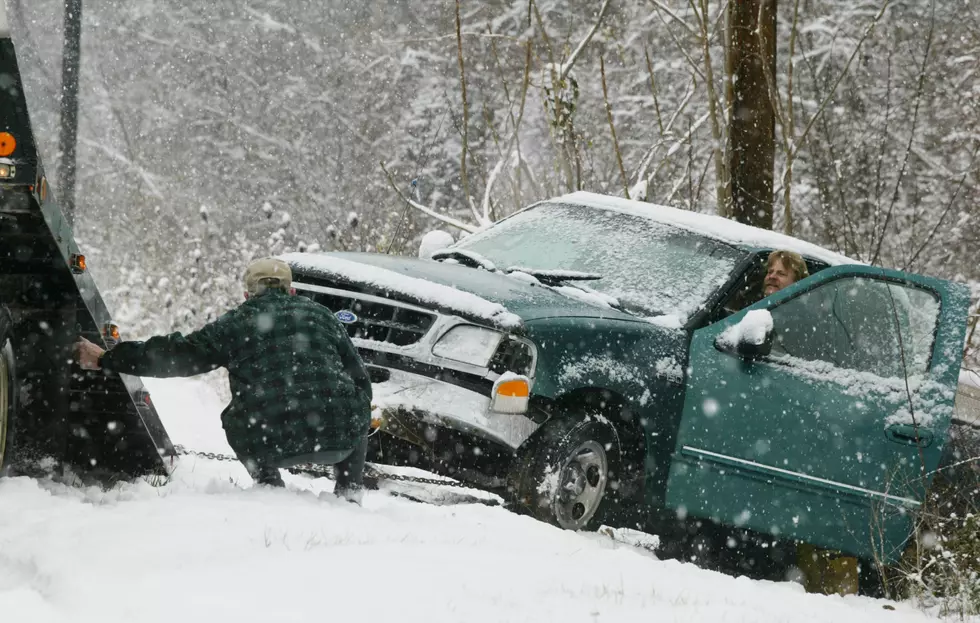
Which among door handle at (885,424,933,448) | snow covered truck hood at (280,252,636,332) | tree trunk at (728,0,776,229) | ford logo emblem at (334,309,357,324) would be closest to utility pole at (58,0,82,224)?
tree trunk at (728,0,776,229)

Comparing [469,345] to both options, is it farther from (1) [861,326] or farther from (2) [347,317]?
(1) [861,326]

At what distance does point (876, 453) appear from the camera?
20.8 ft

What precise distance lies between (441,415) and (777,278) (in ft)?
7.37

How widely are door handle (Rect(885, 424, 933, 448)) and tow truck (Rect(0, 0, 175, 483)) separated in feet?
12.0

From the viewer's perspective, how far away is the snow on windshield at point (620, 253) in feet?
21.4

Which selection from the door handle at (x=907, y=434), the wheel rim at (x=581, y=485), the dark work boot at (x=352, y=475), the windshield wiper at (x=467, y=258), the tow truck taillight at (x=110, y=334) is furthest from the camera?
the windshield wiper at (x=467, y=258)

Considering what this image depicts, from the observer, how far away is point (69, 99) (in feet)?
50.2

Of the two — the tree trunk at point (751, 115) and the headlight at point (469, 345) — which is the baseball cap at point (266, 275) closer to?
the headlight at point (469, 345)

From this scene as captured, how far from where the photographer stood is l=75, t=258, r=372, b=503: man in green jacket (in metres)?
4.95

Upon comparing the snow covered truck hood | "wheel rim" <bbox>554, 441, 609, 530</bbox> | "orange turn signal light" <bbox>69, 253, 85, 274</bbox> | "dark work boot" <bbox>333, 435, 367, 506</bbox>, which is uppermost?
"orange turn signal light" <bbox>69, 253, 85, 274</bbox>

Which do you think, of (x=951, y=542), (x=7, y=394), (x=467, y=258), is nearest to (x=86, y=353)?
(x=7, y=394)

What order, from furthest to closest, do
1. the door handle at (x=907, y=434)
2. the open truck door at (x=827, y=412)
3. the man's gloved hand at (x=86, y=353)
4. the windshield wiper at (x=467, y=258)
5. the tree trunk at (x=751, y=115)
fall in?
the tree trunk at (x=751, y=115), the windshield wiper at (x=467, y=258), the door handle at (x=907, y=434), the open truck door at (x=827, y=412), the man's gloved hand at (x=86, y=353)

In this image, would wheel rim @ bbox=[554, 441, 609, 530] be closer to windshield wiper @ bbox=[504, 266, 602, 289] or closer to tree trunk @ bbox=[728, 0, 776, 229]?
windshield wiper @ bbox=[504, 266, 602, 289]

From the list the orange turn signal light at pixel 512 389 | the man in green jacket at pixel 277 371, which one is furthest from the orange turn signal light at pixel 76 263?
the orange turn signal light at pixel 512 389
